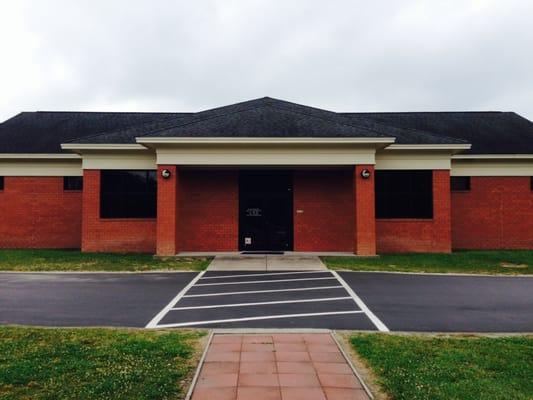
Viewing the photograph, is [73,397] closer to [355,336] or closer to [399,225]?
[355,336]

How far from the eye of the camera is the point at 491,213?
747 inches

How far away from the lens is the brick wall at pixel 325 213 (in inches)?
696

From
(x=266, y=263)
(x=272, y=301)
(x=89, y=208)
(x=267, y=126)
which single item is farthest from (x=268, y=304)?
(x=89, y=208)

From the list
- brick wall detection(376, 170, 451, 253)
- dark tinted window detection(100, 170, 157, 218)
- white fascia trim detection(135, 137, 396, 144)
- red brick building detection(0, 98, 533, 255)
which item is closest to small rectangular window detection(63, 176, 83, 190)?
red brick building detection(0, 98, 533, 255)

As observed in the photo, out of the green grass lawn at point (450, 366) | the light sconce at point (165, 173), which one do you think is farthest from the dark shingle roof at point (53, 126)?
the green grass lawn at point (450, 366)

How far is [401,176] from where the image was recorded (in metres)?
17.2

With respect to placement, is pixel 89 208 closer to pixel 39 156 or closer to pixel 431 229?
pixel 39 156

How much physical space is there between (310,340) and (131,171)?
520 inches

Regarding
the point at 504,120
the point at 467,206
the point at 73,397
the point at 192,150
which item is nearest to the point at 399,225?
the point at 467,206

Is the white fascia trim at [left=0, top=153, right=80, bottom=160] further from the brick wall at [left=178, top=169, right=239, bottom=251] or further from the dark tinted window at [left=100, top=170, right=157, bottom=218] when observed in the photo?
the brick wall at [left=178, top=169, right=239, bottom=251]

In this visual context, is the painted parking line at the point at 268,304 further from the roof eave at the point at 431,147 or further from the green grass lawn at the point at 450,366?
the roof eave at the point at 431,147

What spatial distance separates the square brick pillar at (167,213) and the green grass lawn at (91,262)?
0.64 m

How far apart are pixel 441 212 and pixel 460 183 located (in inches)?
114

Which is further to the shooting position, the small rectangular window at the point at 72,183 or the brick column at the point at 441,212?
the small rectangular window at the point at 72,183
